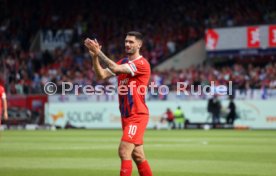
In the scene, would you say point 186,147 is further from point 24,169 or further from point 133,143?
point 133,143

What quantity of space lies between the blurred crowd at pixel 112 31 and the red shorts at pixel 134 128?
29577mm

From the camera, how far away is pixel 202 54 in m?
47.8

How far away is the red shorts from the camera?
36.5ft

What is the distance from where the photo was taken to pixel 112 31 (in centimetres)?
5197

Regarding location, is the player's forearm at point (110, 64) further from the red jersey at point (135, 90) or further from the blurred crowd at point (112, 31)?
the blurred crowd at point (112, 31)

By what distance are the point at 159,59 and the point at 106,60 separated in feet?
124

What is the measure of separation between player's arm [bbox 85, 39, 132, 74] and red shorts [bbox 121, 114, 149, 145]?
0.80 metres

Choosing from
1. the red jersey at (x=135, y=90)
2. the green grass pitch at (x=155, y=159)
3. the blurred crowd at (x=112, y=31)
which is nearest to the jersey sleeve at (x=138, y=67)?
the red jersey at (x=135, y=90)

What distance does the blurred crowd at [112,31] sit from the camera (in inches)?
1740

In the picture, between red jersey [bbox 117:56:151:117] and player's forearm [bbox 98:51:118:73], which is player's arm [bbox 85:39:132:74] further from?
red jersey [bbox 117:56:151:117]

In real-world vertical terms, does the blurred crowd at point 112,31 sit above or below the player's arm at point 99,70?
above

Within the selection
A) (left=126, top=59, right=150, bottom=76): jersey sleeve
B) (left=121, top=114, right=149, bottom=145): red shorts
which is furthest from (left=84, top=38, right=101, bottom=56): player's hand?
(left=121, top=114, right=149, bottom=145): red shorts

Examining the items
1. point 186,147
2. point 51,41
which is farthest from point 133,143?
point 51,41

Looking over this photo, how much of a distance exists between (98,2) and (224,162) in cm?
3920
